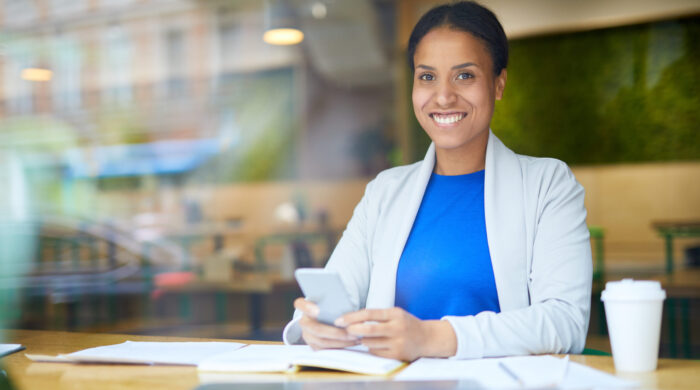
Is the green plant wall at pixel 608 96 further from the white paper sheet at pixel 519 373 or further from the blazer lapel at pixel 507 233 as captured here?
the white paper sheet at pixel 519 373

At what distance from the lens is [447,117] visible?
4.30ft

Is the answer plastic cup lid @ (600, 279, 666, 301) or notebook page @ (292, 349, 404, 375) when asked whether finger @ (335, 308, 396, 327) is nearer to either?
notebook page @ (292, 349, 404, 375)

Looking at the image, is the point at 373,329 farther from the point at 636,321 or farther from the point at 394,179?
the point at 394,179

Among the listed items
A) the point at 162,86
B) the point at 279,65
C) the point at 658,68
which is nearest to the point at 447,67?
the point at 658,68

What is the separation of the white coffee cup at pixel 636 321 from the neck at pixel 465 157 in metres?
0.56

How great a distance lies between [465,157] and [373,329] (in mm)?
577

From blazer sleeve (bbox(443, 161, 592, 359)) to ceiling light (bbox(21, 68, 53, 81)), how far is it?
29.5ft

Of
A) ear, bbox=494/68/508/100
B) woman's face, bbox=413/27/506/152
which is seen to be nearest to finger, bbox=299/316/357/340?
woman's face, bbox=413/27/506/152

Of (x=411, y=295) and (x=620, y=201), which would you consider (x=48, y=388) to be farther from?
(x=620, y=201)

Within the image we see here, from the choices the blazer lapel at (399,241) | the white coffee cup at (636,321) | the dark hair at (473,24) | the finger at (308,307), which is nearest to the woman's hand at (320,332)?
the finger at (308,307)

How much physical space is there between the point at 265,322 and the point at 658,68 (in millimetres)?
4761

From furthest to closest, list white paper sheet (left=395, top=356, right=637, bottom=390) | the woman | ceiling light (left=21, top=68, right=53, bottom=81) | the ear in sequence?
ceiling light (left=21, top=68, right=53, bottom=81), the ear, the woman, white paper sheet (left=395, top=356, right=637, bottom=390)

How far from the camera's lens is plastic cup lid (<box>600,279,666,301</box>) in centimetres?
86

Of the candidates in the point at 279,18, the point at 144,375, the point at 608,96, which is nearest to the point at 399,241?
the point at 144,375
